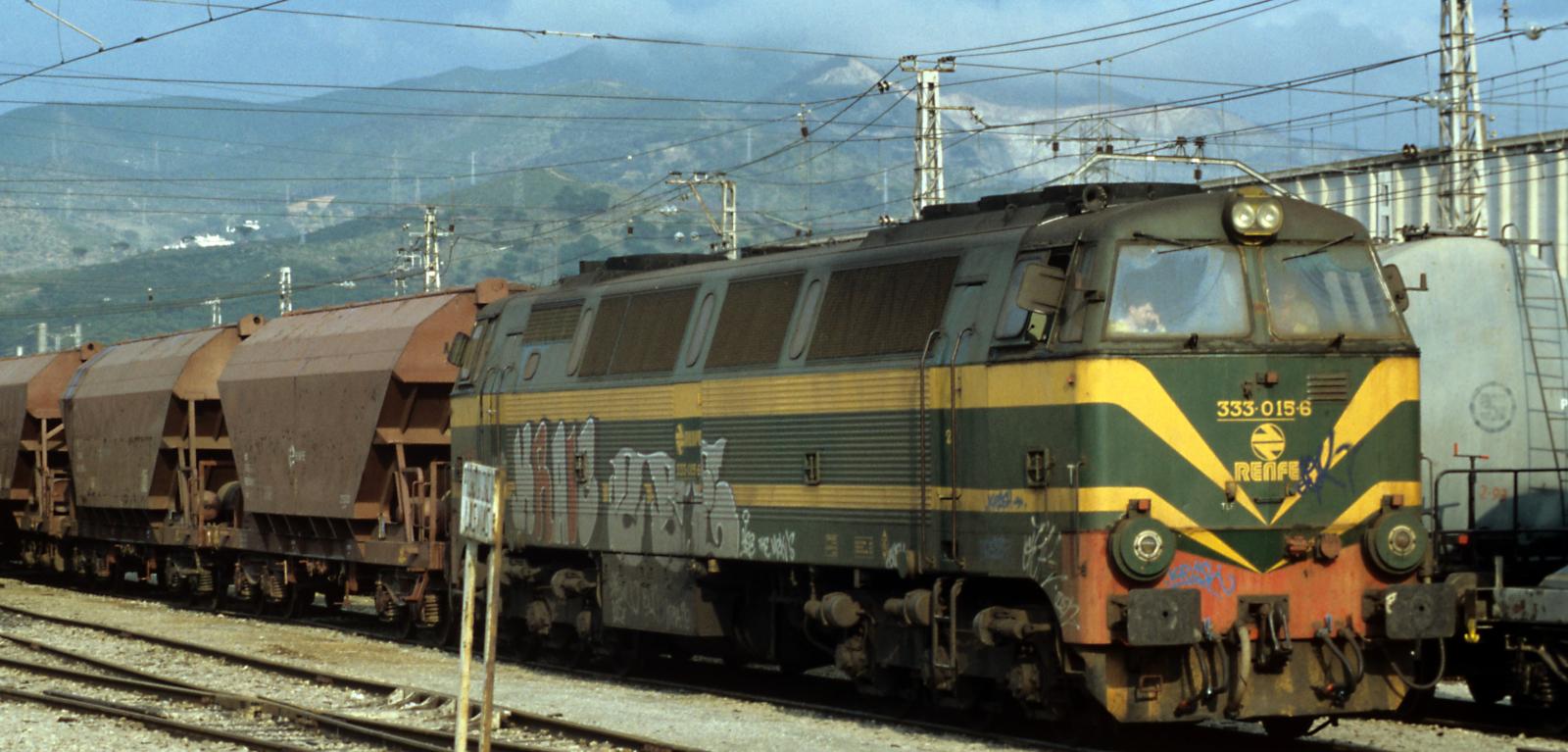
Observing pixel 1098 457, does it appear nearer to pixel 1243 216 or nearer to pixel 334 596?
pixel 1243 216

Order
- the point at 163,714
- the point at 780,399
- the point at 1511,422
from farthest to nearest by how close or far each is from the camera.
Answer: the point at 1511,422, the point at 163,714, the point at 780,399

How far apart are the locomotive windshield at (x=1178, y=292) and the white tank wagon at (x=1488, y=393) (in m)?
6.07

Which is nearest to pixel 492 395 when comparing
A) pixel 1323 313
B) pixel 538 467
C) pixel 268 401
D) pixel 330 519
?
pixel 538 467

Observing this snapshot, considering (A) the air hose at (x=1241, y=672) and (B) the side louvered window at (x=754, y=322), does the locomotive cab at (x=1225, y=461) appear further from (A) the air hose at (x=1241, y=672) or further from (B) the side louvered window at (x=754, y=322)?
(B) the side louvered window at (x=754, y=322)

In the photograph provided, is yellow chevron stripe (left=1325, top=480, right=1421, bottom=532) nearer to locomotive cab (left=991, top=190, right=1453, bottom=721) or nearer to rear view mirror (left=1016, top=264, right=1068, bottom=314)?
locomotive cab (left=991, top=190, right=1453, bottom=721)

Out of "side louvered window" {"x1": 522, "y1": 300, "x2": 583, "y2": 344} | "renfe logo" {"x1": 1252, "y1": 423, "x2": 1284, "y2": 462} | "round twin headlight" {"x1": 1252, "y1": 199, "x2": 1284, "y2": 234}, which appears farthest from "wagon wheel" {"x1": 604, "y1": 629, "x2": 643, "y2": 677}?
"round twin headlight" {"x1": 1252, "y1": 199, "x2": 1284, "y2": 234}

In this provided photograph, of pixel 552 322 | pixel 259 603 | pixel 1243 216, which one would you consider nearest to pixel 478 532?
pixel 1243 216

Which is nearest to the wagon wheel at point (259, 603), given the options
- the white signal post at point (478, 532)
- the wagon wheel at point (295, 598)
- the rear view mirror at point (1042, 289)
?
the wagon wheel at point (295, 598)

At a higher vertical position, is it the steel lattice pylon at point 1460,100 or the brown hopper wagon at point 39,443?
the steel lattice pylon at point 1460,100

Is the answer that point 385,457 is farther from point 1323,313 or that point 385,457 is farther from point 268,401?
point 1323,313

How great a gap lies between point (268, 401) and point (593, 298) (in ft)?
35.2

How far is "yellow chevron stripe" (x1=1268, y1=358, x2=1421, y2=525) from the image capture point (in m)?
12.2

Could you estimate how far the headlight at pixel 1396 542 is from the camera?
39.9 ft

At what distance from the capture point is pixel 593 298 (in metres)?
18.3
